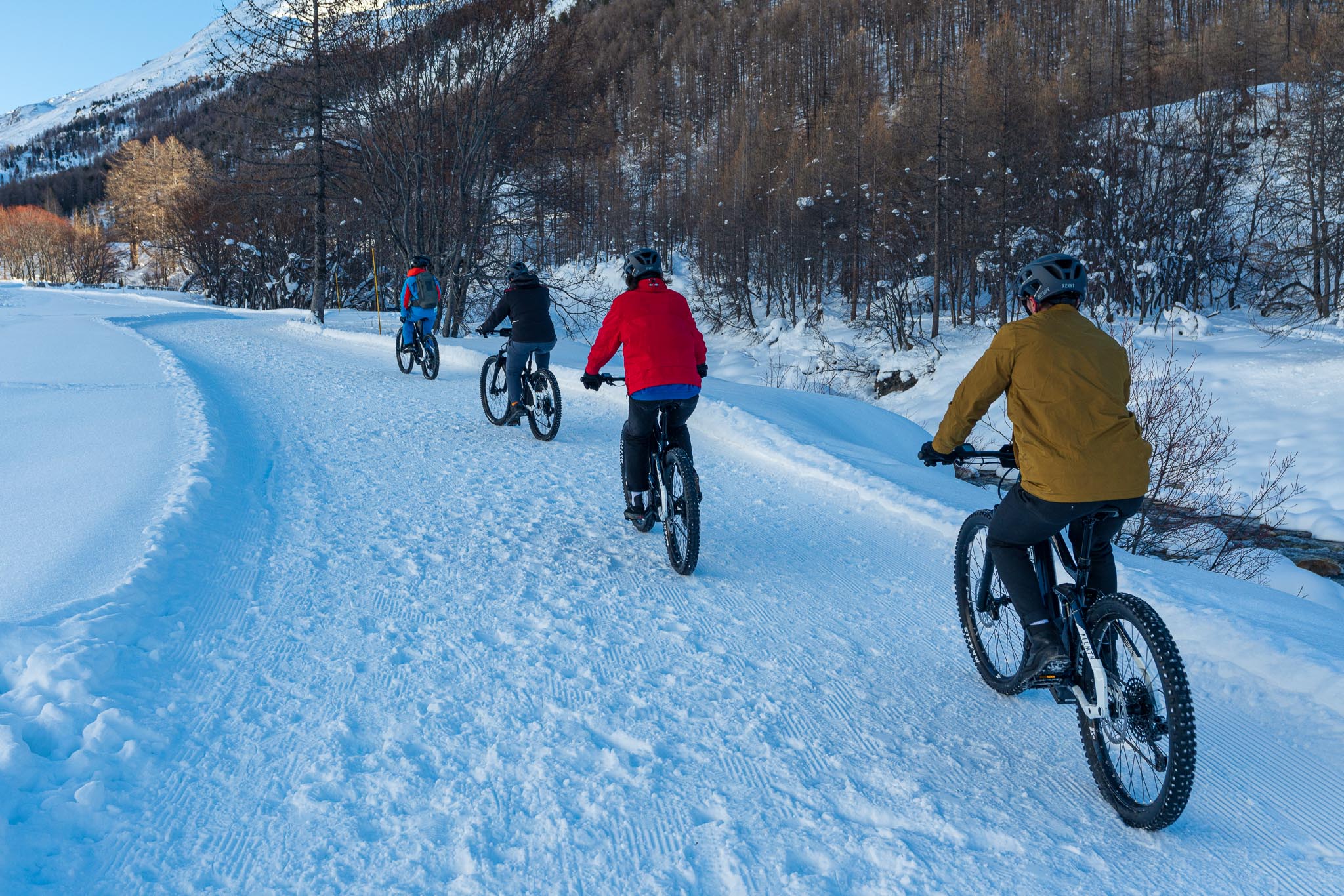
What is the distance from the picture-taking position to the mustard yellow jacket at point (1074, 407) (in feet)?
10.5

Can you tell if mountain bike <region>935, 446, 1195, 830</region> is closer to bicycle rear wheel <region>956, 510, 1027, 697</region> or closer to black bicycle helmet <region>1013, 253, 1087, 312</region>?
bicycle rear wheel <region>956, 510, 1027, 697</region>

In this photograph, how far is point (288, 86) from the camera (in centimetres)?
2920

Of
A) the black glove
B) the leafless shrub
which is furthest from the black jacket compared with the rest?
the leafless shrub

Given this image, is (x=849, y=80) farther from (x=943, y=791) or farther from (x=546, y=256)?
(x=943, y=791)

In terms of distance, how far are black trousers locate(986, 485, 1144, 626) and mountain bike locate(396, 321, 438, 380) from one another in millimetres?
12697

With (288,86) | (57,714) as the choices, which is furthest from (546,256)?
(57,714)

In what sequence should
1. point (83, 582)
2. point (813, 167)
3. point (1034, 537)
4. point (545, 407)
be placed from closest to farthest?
point (1034, 537), point (83, 582), point (545, 407), point (813, 167)

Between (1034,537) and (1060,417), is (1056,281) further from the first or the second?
(1034,537)

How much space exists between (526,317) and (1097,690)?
7727 millimetres

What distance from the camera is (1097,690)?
319 centimetres

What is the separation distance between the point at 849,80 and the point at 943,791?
2996 inches

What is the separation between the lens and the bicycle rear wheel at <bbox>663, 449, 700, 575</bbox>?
18.3ft

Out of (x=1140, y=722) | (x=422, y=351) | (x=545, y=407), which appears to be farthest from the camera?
(x=422, y=351)

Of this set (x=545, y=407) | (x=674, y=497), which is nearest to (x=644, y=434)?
(x=674, y=497)
